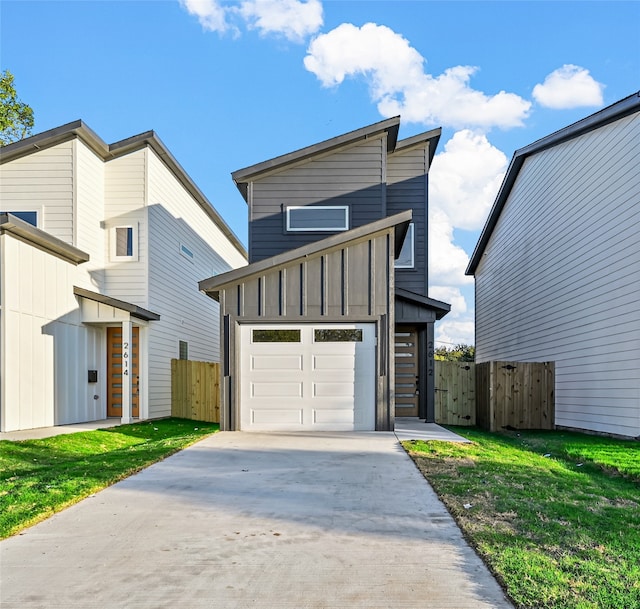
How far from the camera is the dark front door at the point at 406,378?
14.6 m

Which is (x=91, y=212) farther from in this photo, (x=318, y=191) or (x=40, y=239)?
(x=318, y=191)

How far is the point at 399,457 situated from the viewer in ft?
27.7

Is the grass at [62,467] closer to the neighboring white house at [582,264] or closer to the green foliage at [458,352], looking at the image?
the neighboring white house at [582,264]

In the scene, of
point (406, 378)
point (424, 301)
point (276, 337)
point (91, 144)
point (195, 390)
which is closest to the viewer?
point (276, 337)

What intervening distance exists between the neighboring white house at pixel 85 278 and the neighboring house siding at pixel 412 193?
21.4ft

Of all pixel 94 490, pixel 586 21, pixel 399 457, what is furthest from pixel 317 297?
pixel 586 21

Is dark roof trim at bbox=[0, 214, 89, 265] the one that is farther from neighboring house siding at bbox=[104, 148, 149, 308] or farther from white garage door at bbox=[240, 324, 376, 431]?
white garage door at bbox=[240, 324, 376, 431]

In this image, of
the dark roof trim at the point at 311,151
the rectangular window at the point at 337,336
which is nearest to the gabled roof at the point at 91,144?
the dark roof trim at the point at 311,151

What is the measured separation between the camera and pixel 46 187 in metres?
14.6

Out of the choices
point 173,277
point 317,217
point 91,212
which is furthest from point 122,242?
point 317,217

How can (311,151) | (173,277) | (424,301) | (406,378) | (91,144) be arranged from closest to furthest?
(424,301), (311,151), (406,378), (91,144), (173,277)

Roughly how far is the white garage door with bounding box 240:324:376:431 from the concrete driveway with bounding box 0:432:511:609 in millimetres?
4148

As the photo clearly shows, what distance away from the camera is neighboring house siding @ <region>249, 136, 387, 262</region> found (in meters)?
14.3

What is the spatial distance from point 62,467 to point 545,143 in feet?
46.8
